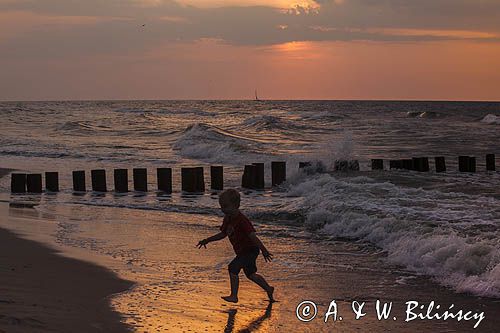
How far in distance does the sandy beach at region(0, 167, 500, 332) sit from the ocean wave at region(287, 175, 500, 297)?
0.33 metres

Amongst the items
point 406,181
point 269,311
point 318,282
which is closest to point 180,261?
point 318,282

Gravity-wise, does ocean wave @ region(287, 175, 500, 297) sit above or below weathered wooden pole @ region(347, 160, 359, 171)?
above

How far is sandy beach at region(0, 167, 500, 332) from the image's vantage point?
6.11 metres

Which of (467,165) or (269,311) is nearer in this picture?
(269,311)

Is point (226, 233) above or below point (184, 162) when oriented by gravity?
above

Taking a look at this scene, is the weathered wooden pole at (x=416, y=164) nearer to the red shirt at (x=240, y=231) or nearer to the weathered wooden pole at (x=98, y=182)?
the weathered wooden pole at (x=98, y=182)

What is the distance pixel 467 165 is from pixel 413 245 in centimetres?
1228

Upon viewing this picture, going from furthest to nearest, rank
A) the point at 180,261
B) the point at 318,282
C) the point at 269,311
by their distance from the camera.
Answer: the point at 180,261 < the point at 318,282 < the point at 269,311

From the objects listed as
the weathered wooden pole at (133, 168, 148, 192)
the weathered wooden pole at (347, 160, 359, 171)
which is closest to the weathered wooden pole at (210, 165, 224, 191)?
the weathered wooden pole at (133, 168, 148, 192)

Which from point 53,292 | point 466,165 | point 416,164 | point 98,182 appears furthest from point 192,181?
point 53,292

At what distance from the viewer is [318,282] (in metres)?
7.82

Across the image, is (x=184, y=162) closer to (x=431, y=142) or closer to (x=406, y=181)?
(x=406, y=181)

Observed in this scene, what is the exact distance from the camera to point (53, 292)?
704 cm

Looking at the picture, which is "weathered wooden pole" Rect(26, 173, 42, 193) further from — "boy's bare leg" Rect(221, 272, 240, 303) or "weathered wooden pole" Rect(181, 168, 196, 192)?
"boy's bare leg" Rect(221, 272, 240, 303)
